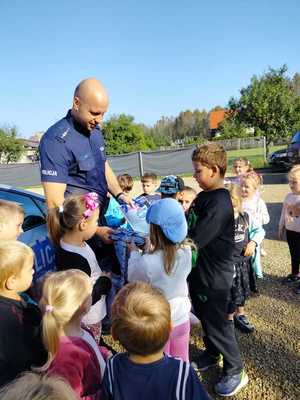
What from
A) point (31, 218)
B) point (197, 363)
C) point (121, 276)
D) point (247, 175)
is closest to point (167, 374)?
point (121, 276)

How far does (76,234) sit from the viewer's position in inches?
89.0

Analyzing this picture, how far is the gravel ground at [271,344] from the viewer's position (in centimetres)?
245

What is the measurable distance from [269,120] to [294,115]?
57.5 inches

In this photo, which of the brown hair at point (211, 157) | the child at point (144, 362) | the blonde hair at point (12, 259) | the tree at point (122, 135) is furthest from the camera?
the tree at point (122, 135)

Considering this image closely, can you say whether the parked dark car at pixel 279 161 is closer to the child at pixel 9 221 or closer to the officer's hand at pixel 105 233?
the officer's hand at pixel 105 233

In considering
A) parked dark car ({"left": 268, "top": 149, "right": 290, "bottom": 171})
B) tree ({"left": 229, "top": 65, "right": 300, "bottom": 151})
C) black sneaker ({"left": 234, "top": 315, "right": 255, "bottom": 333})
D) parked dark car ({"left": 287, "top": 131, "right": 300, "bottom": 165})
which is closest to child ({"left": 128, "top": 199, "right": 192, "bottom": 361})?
black sneaker ({"left": 234, "top": 315, "right": 255, "bottom": 333})

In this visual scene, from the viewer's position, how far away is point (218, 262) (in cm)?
237

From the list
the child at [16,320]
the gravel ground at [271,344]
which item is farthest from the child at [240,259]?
the child at [16,320]

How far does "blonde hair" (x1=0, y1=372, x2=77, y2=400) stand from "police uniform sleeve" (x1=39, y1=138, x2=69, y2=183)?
169 cm

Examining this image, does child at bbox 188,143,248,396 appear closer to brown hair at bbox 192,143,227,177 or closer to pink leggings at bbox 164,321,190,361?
brown hair at bbox 192,143,227,177

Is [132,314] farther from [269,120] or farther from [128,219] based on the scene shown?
[269,120]

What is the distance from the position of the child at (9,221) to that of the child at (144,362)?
1.15m

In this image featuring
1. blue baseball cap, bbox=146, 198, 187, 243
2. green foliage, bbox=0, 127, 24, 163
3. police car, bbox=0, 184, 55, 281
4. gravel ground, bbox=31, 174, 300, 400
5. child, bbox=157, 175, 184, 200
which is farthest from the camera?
green foliage, bbox=0, 127, 24, 163

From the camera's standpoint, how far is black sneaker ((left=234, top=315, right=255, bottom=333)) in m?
3.19
